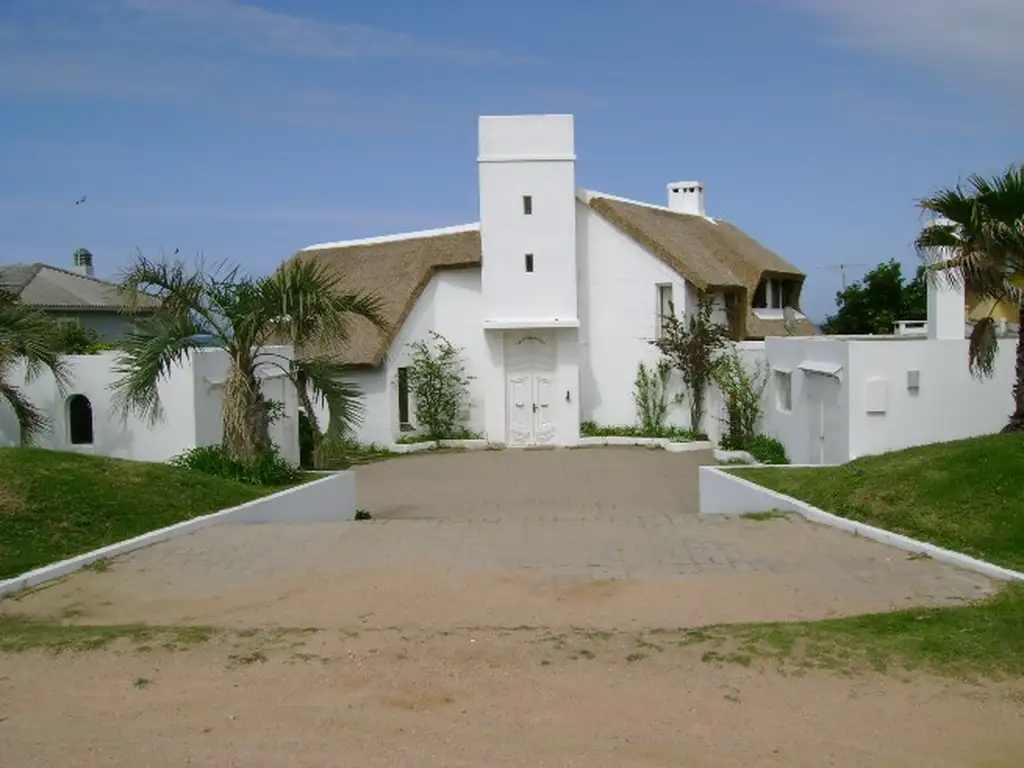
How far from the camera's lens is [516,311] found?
26547 millimetres

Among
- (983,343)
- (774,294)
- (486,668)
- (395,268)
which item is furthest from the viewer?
(774,294)

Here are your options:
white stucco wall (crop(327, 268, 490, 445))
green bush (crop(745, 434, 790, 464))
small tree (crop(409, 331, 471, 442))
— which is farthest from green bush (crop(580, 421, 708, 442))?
green bush (crop(745, 434, 790, 464))

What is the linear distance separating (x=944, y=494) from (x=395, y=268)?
63.7 feet

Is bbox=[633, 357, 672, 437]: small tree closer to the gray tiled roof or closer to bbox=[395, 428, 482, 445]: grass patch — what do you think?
bbox=[395, 428, 482, 445]: grass patch

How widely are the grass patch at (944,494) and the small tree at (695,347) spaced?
12164 millimetres

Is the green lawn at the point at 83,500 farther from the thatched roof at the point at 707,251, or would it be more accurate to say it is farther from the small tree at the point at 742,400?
the thatched roof at the point at 707,251

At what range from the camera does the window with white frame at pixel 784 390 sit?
65.4 ft

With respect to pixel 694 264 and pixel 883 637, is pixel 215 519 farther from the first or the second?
pixel 694 264

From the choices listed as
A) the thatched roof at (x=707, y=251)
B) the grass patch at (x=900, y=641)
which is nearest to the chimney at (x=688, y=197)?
the thatched roof at (x=707, y=251)

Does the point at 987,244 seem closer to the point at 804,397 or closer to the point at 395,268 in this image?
the point at 804,397

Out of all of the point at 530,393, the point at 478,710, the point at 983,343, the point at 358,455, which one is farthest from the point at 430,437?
the point at 478,710

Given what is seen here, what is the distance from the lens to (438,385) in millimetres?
26719

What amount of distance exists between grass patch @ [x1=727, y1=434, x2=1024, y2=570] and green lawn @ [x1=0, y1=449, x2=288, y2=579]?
7.16m

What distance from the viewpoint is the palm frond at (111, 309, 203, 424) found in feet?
44.4
